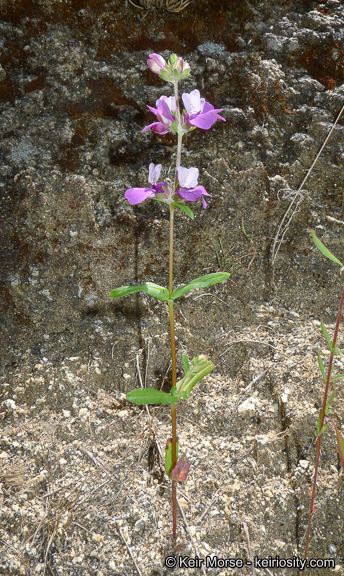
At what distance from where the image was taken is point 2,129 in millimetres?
2250

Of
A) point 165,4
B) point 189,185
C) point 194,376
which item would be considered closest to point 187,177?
point 189,185

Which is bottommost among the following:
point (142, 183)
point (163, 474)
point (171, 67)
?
point (163, 474)

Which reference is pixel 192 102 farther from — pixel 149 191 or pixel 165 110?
pixel 149 191

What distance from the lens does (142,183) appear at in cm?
225

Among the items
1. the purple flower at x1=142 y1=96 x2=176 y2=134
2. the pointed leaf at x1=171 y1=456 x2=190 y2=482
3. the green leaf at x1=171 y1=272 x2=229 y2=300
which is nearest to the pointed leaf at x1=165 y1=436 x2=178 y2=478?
the pointed leaf at x1=171 y1=456 x2=190 y2=482

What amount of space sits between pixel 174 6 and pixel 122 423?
2356 millimetres

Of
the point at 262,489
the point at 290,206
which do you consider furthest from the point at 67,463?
the point at 290,206

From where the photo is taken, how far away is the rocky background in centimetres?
204

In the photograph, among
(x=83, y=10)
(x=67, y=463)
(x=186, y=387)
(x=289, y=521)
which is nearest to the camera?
(x=186, y=387)

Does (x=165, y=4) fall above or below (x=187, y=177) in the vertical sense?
above

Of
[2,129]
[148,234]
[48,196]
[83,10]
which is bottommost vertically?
[148,234]

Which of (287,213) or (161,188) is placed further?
(287,213)

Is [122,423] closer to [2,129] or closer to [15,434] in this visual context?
[15,434]

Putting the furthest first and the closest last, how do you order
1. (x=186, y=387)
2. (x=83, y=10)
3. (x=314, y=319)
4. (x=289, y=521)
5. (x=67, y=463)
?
(x=83, y=10) → (x=314, y=319) → (x=67, y=463) → (x=289, y=521) → (x=186, y=387)
